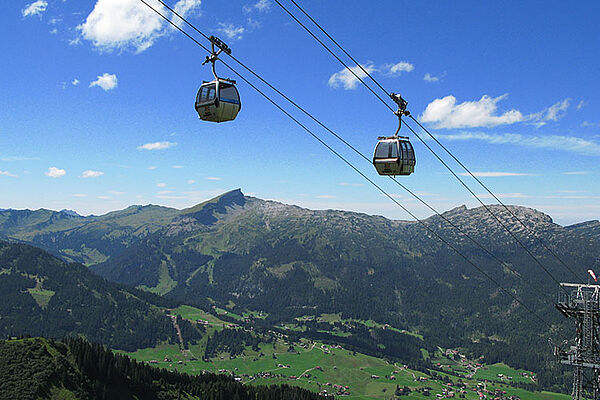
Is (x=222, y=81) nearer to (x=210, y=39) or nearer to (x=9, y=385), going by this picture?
(x=210, y=39)

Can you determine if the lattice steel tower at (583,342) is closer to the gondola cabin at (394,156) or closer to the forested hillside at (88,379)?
the gondola cabin at (394,156)

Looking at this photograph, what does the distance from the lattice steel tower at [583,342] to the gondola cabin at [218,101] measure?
1281 inches

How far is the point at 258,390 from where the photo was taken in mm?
165250

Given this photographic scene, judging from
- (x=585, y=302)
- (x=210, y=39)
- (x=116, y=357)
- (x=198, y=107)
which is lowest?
(x=116, y=357)

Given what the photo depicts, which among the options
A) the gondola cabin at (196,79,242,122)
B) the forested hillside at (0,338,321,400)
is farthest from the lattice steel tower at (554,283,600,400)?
the forested hillside at (0,338,321,400)

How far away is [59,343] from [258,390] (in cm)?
7203

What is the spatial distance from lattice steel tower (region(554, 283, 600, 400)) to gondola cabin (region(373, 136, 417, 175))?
2074cm

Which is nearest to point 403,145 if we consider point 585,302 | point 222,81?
point 222,81

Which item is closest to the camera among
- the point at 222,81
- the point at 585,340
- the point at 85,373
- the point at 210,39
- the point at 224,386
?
the point at 210,39

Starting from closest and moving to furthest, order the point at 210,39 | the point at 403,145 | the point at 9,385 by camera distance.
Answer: the point at 210,39
the point at 403,145
the point at 9,385

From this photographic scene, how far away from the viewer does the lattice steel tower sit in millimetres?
37094

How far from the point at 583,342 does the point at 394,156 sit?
26985 mm

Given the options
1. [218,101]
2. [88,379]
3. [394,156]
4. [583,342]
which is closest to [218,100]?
[218,101]

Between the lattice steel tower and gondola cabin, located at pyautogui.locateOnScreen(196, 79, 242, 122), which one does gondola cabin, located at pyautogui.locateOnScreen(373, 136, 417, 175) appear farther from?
the lattice steel tower
